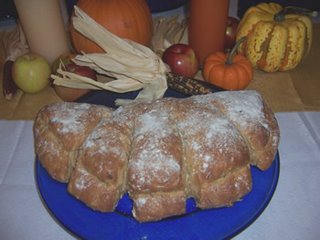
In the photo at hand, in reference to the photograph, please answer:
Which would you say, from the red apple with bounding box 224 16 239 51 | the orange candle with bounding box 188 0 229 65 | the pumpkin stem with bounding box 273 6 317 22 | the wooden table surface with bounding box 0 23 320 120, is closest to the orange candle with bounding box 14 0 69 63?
the wooden table surface with bounding box 0 23 320 120

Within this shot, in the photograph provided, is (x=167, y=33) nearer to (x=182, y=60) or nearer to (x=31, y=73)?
(x=182, y=60)

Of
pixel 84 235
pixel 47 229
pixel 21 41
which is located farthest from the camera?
pixel 21 41

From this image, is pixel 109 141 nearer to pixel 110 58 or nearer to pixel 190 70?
pixel 110 58

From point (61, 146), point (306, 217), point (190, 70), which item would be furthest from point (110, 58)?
point (306, 217)

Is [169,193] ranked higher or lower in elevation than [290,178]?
higher

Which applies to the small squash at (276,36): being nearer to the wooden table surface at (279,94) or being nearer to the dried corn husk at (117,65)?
the wooden table surface at (279,94)

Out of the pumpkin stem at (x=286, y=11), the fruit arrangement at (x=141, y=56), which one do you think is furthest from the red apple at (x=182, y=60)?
the pumpkin stem at (x=286, y=11)

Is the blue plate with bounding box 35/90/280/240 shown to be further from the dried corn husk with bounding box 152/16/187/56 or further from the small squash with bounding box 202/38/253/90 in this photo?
the dried corn husk with bounding box 152/16/187/56

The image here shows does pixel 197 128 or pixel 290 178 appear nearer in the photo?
pixel 197 128
